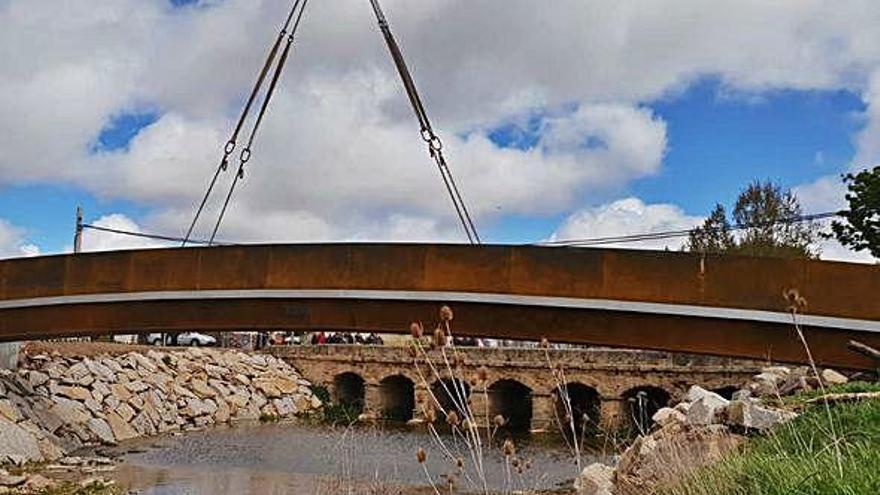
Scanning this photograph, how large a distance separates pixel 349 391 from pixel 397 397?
6.40 feet

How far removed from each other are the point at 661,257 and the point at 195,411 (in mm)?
18586

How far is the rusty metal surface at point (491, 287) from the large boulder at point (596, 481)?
3.60m

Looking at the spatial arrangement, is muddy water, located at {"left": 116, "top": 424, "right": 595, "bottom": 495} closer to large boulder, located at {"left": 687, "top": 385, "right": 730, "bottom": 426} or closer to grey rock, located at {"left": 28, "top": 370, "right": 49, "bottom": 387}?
large boulder, located at {"left": 687, "top": 385, "right": 730, "bottom": 426}


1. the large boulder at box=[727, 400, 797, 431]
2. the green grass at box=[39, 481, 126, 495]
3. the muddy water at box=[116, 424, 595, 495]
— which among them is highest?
the large boulder at box=[727, 400, 797, 431]

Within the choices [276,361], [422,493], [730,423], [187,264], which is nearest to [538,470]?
[422,493]

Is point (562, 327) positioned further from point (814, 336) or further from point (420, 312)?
point (814, 336)

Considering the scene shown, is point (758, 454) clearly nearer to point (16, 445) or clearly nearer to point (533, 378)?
point (16, 445)

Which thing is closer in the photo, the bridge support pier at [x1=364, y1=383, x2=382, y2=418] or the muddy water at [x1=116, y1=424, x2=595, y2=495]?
the muddy water at [x1=116, y1=424, x2=595, y2=495]

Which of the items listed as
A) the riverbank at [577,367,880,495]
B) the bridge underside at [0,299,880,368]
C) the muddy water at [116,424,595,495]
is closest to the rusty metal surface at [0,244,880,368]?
the bridge underside at [0,299,880,368]

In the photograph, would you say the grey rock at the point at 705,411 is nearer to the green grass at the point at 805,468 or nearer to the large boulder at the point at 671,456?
the large boulder at the point at 671,456

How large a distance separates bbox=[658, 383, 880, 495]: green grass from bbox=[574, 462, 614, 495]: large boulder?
2.51 meters

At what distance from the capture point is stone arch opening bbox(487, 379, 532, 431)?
35.0 m

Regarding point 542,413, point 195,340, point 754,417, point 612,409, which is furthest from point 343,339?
point 754,417

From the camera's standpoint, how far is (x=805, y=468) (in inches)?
181
